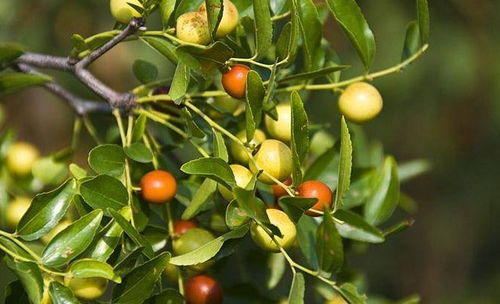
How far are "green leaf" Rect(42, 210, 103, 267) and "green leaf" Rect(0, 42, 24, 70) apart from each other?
358 mm

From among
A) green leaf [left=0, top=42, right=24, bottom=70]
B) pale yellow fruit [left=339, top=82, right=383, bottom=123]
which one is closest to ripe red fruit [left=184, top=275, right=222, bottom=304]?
pale yellow fruit [left=339, top=82, right=383, bottom=123]

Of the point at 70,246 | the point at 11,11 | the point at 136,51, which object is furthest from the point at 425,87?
the point at 70,246

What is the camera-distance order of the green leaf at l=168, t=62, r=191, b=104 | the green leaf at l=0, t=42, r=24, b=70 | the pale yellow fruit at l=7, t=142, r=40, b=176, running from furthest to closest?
the pale yellow fruit at l=7, t=142, r=40, b=176
the green leaf at l=0, t=42, r=24, b=70
the green leaf at l=168, t=62, r=191, b=104

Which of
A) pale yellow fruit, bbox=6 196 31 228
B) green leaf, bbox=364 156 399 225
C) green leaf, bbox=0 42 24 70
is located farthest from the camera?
pale yellow fruit, bbox=6 196 31 228

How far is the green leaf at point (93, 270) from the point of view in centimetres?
95

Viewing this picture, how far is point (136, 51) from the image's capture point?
303 cm

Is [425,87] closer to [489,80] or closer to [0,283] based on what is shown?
[489,80]

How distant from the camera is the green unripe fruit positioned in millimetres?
1120

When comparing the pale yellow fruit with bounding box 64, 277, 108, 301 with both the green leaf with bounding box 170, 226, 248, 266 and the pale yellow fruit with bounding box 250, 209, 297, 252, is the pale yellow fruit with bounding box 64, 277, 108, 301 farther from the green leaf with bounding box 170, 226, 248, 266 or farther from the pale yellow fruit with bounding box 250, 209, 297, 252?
the pale yellow fruit with bounding box 250, 209, 297, 252

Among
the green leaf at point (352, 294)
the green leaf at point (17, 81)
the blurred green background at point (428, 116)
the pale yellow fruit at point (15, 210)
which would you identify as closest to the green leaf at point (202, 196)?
the green leaf at point (352, 294)

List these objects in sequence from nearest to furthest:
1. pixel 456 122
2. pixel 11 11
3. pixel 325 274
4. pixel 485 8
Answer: pixel 325 274 → pixel 11 11 → pixel 485 8 → pixel 456 122

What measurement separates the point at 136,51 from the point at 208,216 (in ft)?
6.15

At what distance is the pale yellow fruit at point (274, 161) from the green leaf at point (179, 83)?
0.40 ft

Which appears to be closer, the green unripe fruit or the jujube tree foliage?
the jujube tree foliage
